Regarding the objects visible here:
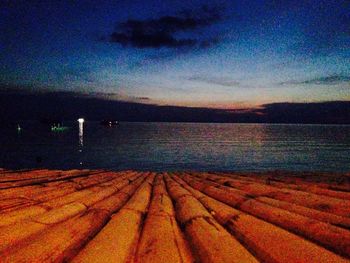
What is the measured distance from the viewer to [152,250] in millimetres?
2393

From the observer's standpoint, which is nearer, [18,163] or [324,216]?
[324,216]

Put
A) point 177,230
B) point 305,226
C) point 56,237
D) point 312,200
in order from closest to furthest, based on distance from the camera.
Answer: point 56,237, point 305,226, point 177,230, point 312,200

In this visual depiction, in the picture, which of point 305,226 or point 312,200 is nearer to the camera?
point 305,226

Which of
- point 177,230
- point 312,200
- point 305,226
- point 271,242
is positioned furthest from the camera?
point 312,200

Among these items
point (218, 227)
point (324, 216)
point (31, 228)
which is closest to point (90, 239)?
point (31, 228)

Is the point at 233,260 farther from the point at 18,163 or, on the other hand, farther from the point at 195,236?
the point at 18,163

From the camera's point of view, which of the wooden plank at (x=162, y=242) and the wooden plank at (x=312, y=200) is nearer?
the wooden plank at (x=162, y=242)

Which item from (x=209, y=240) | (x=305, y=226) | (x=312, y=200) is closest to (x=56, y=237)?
(x=209, y=240)

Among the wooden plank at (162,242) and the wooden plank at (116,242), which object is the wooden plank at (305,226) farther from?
the wooden plank at (116,242)

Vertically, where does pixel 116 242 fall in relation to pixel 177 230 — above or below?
above

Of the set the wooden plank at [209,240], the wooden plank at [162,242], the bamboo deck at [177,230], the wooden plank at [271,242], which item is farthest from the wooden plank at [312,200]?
the wooden plank at [162,242]

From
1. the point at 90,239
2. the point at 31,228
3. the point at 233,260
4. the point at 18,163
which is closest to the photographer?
the point at 233,260

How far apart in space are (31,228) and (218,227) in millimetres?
2126

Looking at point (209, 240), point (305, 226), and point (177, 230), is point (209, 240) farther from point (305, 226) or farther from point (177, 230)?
point (305, 226)
